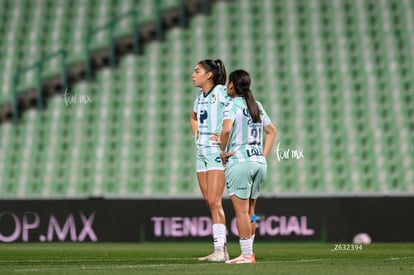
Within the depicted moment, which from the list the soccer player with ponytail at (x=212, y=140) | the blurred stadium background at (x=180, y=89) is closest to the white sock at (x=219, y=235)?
the soccer player with ponytail at (x=212, y=140)

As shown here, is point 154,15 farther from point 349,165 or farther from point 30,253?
point 30,253

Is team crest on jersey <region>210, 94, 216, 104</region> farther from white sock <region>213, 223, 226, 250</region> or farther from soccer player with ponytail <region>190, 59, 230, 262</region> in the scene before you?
white sock <region>213, 223, 226, 250</region>

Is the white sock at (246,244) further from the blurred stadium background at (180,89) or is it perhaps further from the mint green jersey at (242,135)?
the blurred stadium background at (180,89)

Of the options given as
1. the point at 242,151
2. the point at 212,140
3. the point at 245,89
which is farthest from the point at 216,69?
the point at 242,151

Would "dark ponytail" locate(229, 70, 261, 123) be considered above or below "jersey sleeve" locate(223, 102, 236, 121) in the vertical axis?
above

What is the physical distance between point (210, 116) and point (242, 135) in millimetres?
870

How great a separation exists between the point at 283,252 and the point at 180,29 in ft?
34.1

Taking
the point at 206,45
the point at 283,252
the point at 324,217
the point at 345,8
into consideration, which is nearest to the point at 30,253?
the point at 283,252

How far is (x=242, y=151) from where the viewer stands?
8.94 m

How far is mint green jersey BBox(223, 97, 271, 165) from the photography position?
8.93 metres

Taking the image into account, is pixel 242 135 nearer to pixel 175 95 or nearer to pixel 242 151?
pixel 242 151

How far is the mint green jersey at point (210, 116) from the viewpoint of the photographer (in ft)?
32.0

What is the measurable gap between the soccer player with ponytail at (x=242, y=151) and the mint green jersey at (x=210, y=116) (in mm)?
712

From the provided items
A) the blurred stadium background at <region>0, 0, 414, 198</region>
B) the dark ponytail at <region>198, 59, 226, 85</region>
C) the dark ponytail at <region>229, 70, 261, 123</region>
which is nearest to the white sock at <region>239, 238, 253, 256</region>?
the dark ponytail at <region>229, 70, 261, 123</region>
